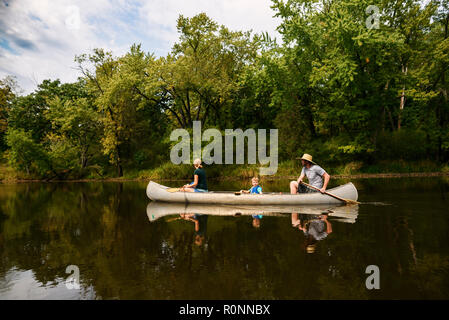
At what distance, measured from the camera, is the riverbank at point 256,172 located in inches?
811

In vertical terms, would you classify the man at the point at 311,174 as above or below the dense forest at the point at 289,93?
A: below

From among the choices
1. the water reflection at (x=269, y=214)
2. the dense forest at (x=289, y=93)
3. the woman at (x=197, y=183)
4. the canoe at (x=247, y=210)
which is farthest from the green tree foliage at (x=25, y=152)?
the woman at (x=197, y=183)

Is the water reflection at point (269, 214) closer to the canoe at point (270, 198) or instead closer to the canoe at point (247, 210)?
the canoe at point (247, 210)

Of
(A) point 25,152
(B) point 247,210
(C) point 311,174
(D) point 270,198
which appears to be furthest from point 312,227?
(A) point 25,152

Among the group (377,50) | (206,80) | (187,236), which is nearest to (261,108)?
(206,80)

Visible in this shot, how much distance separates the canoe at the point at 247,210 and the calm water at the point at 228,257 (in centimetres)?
37

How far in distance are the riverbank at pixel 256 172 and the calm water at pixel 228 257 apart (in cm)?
1397

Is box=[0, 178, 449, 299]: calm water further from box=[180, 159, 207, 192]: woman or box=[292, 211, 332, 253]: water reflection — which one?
box=[180, 159, 207, 192]: woman

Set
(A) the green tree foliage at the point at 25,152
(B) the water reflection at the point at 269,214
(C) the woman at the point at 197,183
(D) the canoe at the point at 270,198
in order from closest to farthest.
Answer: (B) the water reflection at the point at 269,214, (D) the canoe at the point at 270,198, (C) the woman at the point at 197,183, (A) the green tree foliage at the point at 25,152

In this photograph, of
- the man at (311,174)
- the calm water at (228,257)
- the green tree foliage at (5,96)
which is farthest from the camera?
the green tree foliage at (5,96)

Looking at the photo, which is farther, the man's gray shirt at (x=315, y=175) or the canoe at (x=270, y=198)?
the man's gray shirt at (x=315, y=175)

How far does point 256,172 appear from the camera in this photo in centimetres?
2286

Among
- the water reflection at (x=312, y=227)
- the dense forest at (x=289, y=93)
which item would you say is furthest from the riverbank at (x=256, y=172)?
the water reflection at (x=312, y=227)

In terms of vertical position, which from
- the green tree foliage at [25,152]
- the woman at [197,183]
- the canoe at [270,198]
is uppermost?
the green tree foliage at [25,152]
